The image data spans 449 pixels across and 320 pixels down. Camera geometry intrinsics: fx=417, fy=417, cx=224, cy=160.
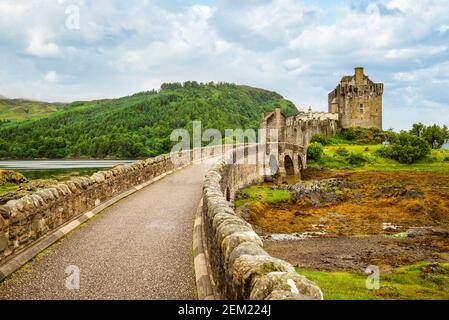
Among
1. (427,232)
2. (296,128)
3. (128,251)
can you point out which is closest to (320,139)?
(296,128)

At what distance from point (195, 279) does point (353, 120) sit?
6339 cm

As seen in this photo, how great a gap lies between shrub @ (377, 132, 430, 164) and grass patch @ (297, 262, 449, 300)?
34484mm

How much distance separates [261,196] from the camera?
1168 inches

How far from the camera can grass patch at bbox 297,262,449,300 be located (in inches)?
456

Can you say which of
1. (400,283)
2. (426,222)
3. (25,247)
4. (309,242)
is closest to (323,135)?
(426,222)

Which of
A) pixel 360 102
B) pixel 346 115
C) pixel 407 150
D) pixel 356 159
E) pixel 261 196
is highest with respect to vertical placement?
pixel 360 102

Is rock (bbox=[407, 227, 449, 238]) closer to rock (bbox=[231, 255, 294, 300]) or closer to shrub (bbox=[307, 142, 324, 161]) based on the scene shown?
rock (bbox=[231, 255, 294, 300])

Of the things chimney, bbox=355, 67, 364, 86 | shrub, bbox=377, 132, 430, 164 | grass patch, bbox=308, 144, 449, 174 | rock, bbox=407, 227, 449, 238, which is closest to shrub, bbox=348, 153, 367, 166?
grass patch, bbox=308, 144, 449, 174

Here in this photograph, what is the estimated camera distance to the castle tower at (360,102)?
65.2 metres

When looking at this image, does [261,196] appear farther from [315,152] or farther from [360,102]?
[360,102]

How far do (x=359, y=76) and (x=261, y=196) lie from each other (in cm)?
4455

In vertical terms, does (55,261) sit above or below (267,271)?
below

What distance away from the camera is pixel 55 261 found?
22.7ft
